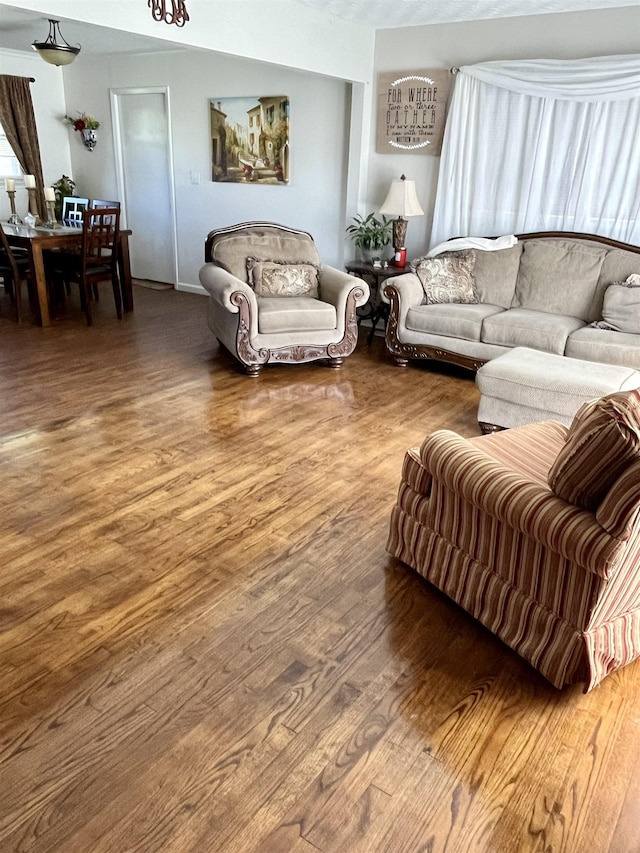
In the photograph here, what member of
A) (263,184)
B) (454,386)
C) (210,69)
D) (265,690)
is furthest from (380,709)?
(210,69)

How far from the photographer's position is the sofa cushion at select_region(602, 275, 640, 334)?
407cm

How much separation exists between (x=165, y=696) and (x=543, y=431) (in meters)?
→ 1.63

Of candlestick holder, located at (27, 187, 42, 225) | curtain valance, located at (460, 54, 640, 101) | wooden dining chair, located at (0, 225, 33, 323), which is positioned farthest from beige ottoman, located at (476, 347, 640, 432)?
candlestick holder, located at (27, 187, 42, 225)

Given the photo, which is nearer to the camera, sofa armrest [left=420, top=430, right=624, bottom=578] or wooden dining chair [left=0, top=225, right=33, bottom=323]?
sofa armrest [left=420, top=430, right=624, bottom=578]

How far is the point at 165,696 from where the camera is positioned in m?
1.82

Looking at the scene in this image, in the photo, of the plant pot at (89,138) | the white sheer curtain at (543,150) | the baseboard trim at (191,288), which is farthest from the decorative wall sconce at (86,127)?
the white sheer curtain at (543,150)

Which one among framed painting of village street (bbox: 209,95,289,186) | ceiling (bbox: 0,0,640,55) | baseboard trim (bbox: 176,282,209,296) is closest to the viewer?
ceiling (bbox: 0,0,640,55)

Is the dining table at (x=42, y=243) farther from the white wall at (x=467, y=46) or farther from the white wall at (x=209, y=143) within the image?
the white wall at (x=467, y=46)

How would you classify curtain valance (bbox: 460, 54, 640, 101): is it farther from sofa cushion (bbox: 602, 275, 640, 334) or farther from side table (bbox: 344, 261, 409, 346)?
side table (bbox: 344, 261, 409, 346)

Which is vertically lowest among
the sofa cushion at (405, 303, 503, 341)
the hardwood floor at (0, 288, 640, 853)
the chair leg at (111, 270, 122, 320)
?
the hardwood floor at (0, 288, 640, 853)

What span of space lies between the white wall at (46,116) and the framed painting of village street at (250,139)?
232 cm

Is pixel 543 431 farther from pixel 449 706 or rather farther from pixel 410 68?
pixel 410 68

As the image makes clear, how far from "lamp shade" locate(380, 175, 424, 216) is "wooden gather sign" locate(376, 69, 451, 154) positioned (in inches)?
17.6

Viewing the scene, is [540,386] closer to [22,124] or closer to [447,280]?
[447,280]
